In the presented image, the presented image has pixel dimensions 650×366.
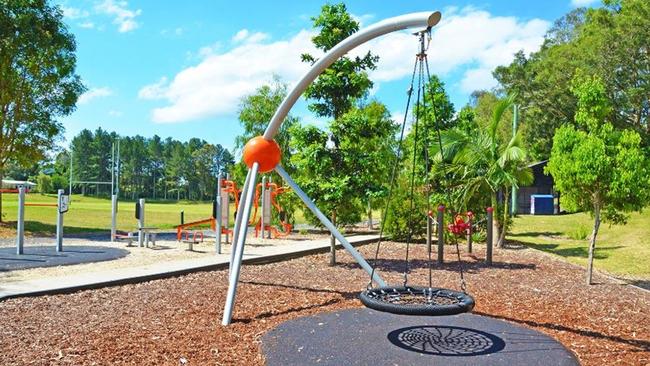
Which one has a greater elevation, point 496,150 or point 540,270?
point 496,150

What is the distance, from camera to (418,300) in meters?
6.12

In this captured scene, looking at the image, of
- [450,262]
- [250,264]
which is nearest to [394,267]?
[450,262]

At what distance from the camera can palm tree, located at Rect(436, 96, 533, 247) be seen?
15422 millimetres

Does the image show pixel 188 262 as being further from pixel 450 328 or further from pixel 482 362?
pixel 482 362

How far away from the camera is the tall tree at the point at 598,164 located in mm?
8609

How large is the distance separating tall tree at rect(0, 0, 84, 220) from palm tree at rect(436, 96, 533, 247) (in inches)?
575

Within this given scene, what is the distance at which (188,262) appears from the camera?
10.4 metres

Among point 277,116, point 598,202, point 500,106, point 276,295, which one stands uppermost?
point 500,106

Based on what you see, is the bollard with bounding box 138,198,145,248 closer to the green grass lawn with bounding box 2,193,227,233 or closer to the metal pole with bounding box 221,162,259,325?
the green grass lawn with bounding box 2,193,227,233

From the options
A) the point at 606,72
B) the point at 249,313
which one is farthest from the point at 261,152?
the point at 606,72

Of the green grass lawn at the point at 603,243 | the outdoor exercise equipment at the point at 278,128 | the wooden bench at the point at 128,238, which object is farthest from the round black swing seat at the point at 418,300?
the wooden bench at the point at 128,238

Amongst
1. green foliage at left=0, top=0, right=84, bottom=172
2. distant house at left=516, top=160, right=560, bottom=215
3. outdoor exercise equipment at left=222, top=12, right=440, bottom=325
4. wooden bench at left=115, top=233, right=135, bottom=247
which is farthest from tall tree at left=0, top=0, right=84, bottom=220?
distant house at left=516, top=160, right=560, bottom=215

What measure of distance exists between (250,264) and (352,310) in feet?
14.3

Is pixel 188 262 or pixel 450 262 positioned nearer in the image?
pixel 188 262
